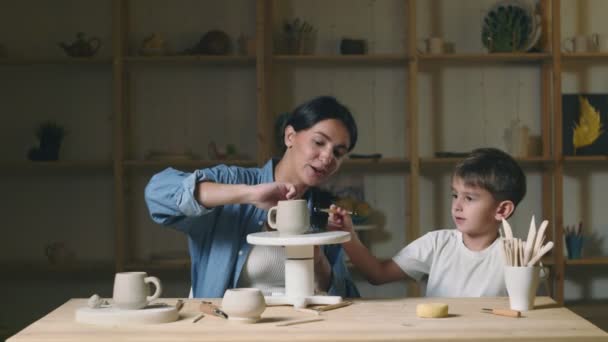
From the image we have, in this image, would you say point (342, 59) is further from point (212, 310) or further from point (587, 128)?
point (212, 310)

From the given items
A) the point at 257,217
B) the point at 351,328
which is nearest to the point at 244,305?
the point at 351,328

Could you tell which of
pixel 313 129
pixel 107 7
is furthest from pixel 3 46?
pixel 313 129

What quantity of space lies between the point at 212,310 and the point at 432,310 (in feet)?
1.77

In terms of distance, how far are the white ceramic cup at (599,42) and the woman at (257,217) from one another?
2.71m

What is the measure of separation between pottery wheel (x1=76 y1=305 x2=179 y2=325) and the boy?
0.72 m

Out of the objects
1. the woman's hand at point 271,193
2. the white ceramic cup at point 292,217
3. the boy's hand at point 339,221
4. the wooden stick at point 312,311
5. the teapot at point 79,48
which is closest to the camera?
the wooden stick at point 312,311

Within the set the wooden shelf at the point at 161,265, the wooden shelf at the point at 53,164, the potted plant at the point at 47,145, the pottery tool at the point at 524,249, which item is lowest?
the wooden shelf at the point at 161,265

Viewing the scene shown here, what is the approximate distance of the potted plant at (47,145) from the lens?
4844mm

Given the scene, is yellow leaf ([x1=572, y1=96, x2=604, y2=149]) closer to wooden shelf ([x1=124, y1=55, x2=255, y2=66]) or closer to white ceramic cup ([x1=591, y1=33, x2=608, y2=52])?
white ceramic cup ([x1=591, y1=33, x2=608, y2=52])

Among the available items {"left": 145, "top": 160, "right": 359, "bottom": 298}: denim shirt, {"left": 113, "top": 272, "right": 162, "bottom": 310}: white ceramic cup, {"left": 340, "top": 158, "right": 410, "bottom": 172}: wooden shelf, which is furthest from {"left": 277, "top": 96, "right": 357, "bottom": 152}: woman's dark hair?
{"left": 340, "top": 158, "right": 410, "bottom": 172}: wooden shelf

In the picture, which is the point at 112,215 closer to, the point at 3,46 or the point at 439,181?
the point at 3,46

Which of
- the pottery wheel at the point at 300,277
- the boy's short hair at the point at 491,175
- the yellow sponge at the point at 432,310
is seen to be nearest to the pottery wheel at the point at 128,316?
the pottery wheel at the point at 300,277

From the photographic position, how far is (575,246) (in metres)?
4.79

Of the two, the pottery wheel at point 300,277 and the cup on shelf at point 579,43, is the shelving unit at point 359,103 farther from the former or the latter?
the pottery wheel at point 300,277
